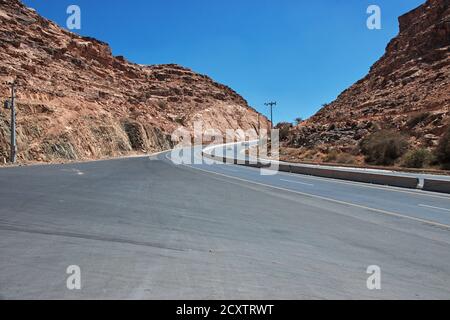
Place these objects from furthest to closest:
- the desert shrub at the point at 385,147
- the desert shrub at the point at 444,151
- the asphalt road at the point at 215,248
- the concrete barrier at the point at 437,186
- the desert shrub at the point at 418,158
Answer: the desert shrub at the point at 385,147 → the desert shrub at the point at 418,158 → the desert shrub at the point at 444,151 → the concrete barrier at the point at 437,186 → the asphalt road at the point at 215,248

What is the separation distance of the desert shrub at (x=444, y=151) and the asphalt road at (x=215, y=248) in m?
27.2

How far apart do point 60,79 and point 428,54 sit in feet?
183

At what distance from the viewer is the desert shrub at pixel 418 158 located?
38.3m

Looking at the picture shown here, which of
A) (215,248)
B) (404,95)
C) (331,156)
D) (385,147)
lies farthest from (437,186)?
(404,95)

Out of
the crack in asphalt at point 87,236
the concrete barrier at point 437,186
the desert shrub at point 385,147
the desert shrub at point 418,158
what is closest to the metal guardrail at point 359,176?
the concrete barrier at point 437,186

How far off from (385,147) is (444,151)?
23.1 feet

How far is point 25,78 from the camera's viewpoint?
5459 cm

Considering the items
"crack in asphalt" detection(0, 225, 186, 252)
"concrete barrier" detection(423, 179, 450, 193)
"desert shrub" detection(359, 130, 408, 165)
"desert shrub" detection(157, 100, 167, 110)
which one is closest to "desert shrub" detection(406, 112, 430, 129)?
"desert shrub" detection(359, 130, 408, 165)

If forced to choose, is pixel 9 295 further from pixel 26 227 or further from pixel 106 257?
pixel 26 227

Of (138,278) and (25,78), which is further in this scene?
(25,78)

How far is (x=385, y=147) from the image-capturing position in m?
44.2

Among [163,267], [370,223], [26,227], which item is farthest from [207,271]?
[370,223]

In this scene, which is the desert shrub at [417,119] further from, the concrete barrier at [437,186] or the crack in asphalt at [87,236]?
the crack in asphalt at [87,236]

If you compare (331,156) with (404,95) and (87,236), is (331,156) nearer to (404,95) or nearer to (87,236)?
(404,95)
